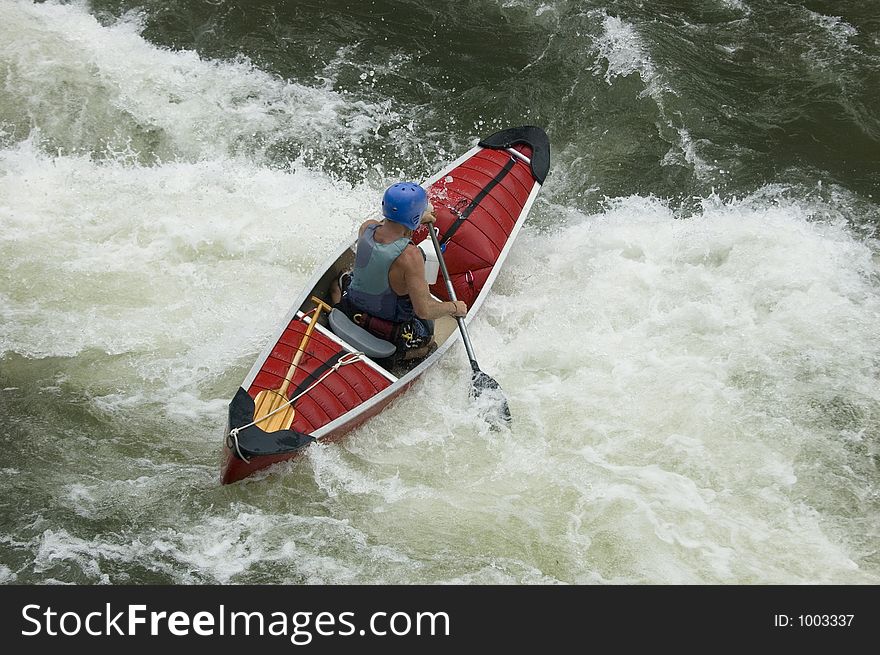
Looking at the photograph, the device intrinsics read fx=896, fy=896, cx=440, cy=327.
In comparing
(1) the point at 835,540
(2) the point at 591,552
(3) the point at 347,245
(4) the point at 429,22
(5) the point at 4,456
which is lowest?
(5) the point at 4,456

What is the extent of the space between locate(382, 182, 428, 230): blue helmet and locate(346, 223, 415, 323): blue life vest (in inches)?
5.1

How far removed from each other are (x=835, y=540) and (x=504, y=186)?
10.6 feet

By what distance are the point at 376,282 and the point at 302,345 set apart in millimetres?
588

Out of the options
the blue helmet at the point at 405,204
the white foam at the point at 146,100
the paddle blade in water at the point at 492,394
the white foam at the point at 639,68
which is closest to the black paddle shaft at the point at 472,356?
the paddle blade in water at the point at 492,394

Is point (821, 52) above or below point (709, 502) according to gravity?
above

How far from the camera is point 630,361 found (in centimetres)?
587

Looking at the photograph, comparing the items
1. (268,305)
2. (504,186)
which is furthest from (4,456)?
(504,186)

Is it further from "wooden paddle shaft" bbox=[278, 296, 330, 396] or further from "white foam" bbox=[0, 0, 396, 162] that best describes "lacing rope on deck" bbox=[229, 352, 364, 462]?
"white foam" bbox=[0, 0, 396, 162]

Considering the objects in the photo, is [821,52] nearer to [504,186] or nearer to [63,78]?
[504,186]

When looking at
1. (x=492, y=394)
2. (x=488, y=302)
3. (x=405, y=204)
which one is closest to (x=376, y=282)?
(x=405, y=204)

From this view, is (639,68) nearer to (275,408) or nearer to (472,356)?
(472,356)

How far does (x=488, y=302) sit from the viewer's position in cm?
634

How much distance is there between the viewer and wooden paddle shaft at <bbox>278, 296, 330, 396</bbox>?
16.5ft

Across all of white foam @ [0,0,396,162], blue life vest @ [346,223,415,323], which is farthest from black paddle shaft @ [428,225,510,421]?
white foam @ [0,0,396,162]
